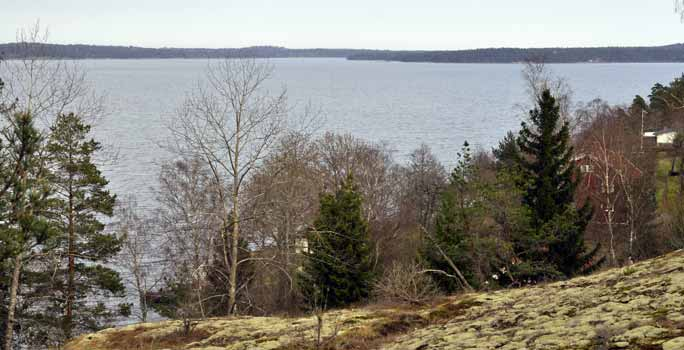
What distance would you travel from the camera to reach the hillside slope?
7707mm

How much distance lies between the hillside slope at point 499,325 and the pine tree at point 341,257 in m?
9.99

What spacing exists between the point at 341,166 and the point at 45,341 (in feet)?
74.1

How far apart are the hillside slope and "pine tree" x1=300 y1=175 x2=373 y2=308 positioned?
32.8ft

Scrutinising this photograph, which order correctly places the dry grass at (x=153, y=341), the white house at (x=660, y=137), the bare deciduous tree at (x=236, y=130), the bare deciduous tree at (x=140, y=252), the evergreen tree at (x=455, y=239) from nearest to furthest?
the dry grass at (x=153, y=341), the bare deciduous tree at (x=236, y=130), the evergreen tree at (x=455, y=239), the bare deciduous tree at (x=140, y=252), the white house at (x=660, y=137)

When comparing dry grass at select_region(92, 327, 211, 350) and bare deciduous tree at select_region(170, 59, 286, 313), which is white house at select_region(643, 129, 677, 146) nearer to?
bare deciduous tree at select_region(170, 59, 286, 313)

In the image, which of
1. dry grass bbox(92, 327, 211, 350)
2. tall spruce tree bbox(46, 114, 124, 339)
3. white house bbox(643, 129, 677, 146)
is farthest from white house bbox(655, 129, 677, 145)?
dry grass bbox(92, 327, 211, 350)

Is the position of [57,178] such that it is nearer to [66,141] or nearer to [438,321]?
[66,141]

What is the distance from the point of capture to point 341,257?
81.3ft

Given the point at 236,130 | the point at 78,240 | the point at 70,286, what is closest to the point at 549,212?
the point at 236,130

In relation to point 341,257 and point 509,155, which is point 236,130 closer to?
point 341,257

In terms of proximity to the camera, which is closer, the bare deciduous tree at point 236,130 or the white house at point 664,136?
the bare deciduous tree at point 236,130

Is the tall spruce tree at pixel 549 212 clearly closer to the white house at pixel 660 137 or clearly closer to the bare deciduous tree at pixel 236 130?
the bare deciduous tree at pixel 236 130

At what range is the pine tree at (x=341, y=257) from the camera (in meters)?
24.7

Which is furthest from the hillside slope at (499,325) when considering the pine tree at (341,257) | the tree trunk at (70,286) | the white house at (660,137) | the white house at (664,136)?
the white house at (664,136)
